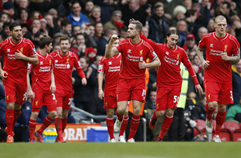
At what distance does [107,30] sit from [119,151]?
1027cm

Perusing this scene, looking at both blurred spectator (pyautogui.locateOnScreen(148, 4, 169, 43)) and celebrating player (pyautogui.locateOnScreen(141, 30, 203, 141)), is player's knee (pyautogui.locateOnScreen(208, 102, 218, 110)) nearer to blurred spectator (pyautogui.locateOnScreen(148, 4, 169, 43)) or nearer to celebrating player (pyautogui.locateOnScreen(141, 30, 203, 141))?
celebrating player (pyautogui.locateOnScreen(141, 30, 203, 141))

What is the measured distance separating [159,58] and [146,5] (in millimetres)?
8294

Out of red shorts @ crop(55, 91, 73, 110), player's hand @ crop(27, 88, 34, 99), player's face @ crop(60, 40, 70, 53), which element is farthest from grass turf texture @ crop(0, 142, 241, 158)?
player's face @ crop(60, 40, 70, 53)

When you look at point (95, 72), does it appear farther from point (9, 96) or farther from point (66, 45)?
point (9, 96)

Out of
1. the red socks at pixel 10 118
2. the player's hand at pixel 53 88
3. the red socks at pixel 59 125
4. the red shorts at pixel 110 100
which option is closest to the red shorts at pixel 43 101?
the player's hand at pixel 53 88

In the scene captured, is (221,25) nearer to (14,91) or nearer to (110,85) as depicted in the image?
(110,85)

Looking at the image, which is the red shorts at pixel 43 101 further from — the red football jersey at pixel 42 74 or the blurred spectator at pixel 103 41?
the blurred spectator at pixel 103 41

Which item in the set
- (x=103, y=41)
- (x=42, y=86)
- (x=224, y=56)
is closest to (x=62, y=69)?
(x=42, y=86)

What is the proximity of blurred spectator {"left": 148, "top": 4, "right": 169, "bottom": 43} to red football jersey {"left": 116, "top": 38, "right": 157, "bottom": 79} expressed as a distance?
7.18 meters

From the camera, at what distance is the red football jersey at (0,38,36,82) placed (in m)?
12.4

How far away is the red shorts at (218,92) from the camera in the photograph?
12559 millimetres

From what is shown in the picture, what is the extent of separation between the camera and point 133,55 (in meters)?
12.1

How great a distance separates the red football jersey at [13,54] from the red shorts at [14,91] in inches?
4.8

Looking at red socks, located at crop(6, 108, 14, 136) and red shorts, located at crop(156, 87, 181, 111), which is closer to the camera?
red socks, located at crop(6, 108, 14, 136)
